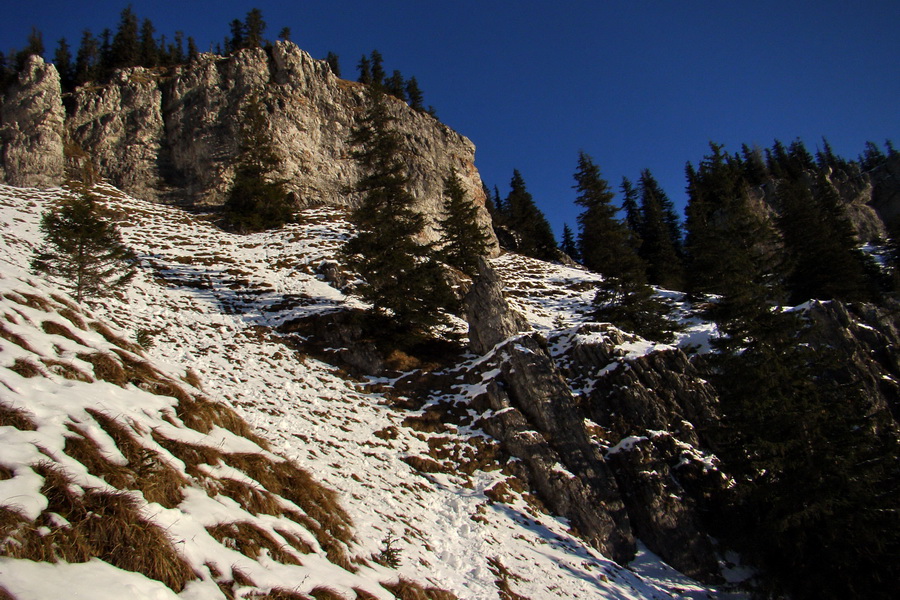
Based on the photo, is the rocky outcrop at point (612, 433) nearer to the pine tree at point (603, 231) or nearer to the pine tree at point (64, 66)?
the pine tree at point (603, 231)

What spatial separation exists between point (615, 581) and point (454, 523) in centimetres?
513

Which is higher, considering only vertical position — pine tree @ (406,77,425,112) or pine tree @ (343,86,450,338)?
pine tree @ (406,77,425,112)

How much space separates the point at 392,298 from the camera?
2270 centimetres

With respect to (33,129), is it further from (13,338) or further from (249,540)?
(249,540)

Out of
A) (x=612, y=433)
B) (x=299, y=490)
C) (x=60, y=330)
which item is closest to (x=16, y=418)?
(x=60, y=330)

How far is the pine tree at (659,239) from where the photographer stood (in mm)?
48969

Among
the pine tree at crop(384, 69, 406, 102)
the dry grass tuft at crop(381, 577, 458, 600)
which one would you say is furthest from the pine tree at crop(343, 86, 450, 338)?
the pine tree at crop(384, 69, 406, 102)

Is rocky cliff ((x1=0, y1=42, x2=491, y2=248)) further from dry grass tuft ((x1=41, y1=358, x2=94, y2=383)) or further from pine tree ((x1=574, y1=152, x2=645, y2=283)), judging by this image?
dry grass tuft ((x1=41, y1=358, x2=94, y2=383))

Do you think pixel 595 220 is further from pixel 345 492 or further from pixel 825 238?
pixel 345 492

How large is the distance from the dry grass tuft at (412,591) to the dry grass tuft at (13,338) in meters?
6.44

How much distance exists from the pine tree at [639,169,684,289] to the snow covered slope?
33195 millimetres

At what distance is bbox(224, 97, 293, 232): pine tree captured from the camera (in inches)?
1503

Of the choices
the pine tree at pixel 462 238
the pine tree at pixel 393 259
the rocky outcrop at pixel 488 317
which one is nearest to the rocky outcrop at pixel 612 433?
the rocky outcrop at pixel 488 317

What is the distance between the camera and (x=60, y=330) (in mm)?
7383
